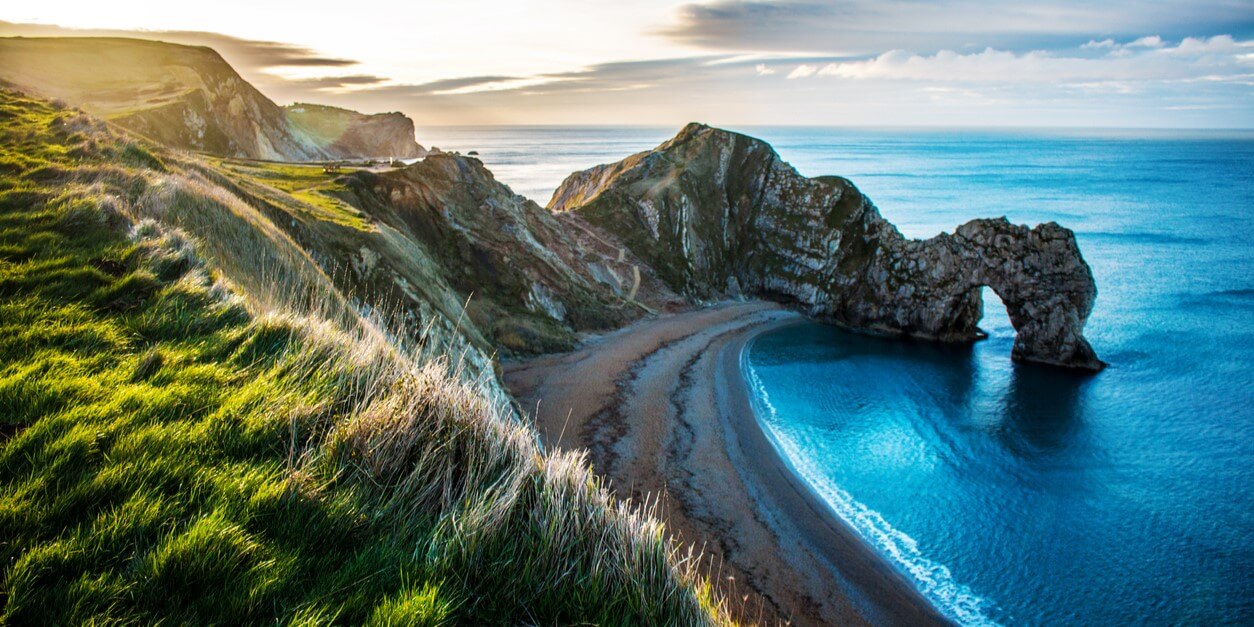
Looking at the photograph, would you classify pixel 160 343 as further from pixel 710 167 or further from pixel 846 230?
→ pixel 710 167

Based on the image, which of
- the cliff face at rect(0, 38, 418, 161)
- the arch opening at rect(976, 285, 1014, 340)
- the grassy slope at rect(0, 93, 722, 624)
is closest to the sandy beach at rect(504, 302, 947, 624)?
the grassy slope at rect(0, 93, 722, 624)

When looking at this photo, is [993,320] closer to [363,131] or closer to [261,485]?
[261,485]

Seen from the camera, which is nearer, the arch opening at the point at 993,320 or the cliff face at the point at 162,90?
the cliff face at the point at 162,90

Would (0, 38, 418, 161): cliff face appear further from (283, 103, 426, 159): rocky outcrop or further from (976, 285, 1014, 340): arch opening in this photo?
(976, 285, 1014, 340): arch opening

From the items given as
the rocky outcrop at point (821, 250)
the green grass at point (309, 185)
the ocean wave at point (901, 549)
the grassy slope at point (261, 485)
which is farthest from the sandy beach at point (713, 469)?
the rocky outcrop at point (821, 250)

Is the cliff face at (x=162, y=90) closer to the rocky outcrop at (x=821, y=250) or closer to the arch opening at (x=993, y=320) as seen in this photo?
the rocky outcrop at (x=821, y=250)

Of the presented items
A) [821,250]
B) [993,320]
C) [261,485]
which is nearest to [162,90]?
[821,250]
